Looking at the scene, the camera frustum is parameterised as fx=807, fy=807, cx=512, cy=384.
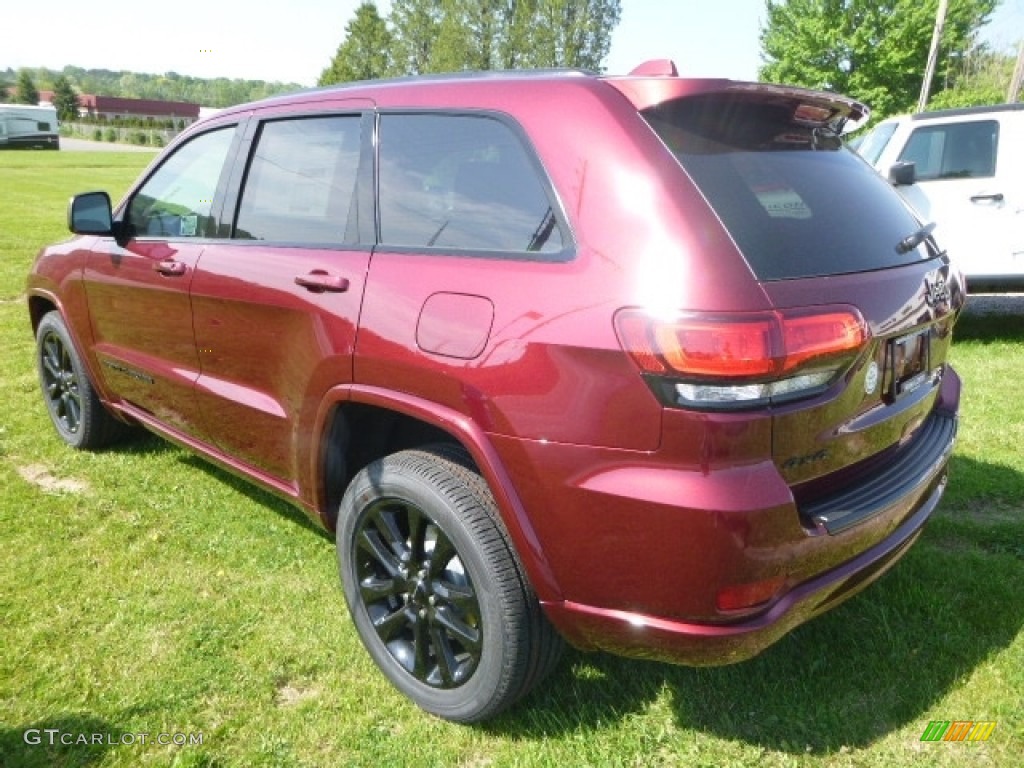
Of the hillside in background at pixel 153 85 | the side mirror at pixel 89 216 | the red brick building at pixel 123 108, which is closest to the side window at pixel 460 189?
the side mirror at pixel 89 216

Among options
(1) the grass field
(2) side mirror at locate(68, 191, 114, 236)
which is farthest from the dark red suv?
(2) side mirror at locate(68, 191, 114, 236)

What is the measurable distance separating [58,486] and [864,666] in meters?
3.67

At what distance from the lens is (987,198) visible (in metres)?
6.68

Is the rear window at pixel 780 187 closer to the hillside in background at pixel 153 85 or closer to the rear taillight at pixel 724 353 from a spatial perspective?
the rear taillight at pixel 724 353

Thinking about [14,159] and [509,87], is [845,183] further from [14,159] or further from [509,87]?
[14,159]

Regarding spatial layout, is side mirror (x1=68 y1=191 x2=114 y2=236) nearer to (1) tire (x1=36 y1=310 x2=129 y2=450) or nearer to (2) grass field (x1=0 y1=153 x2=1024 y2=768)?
(1) tire (x1=36 y1=310 x2=129 y2=450)

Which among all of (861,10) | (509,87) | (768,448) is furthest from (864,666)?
(861,10)

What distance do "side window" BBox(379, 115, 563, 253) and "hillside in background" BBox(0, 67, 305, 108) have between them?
330ft

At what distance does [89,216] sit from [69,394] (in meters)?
1.31

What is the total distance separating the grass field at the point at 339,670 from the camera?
2.27 meters

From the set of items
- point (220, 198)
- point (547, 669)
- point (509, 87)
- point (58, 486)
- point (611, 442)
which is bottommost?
point (58, 486)

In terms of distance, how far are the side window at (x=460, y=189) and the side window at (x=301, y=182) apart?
7.4 inches

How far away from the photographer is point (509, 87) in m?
2.22

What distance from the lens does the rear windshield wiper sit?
226cm
